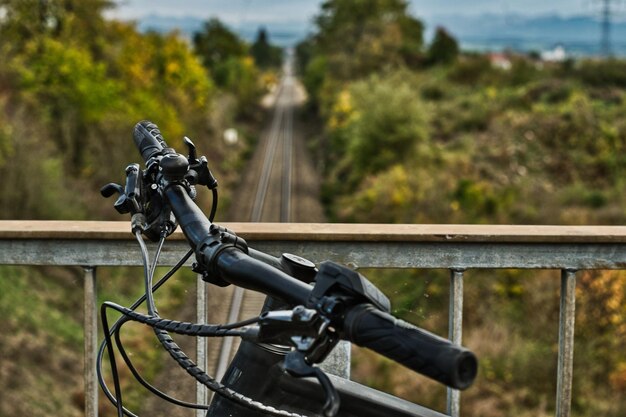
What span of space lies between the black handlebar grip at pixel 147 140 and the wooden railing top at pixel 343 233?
0.66 metres

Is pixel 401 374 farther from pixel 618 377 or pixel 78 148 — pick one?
pixel 78 148

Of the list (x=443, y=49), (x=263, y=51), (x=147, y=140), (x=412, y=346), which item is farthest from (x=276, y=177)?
(x=263, y=51)

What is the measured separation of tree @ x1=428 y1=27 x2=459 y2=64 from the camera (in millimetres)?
47062

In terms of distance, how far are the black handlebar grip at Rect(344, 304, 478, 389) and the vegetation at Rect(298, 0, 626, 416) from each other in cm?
115

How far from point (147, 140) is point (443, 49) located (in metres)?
46.7

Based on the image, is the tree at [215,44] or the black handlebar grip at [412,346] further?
the tree at [215,44]

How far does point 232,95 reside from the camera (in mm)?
56688

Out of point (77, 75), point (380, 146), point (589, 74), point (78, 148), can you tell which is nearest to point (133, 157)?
point (78, 148)

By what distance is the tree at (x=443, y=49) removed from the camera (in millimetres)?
47062

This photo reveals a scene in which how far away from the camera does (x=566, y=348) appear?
112 inches

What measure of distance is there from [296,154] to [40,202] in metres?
29.2

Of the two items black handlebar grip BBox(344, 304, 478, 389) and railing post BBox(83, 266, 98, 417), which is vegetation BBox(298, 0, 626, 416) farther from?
black handlebar grip BBox(344, 304, 478, 389)

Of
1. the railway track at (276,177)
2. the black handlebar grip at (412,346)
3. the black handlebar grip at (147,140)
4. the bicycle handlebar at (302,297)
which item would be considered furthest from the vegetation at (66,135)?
the black handlebar grip at (412,346)

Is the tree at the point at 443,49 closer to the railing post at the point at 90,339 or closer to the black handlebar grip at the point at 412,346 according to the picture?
the railing post at the point at 90,339
